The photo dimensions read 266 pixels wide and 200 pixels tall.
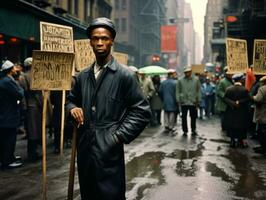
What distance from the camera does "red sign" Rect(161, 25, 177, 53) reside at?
61062 mm

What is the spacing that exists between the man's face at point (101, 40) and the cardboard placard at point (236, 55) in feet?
24.9

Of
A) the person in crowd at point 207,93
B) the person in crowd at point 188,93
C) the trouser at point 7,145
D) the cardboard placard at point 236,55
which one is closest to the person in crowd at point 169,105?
the person in crowd at point 188,93

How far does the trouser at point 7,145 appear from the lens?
8.19 metres

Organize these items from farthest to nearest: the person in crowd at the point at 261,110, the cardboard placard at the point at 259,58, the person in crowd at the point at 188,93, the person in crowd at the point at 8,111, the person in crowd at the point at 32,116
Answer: the person in crowd at the point at 188,93, the cardboard placard at the point at 259,58, the person in crowd at the point at 261,110, the person in crowd at the point at 32,116, the person in crowd at the point at 8,111

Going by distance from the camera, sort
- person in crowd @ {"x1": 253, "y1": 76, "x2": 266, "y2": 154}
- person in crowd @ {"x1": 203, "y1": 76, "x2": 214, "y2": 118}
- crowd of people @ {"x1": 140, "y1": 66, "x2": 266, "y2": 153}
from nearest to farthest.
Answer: person in crowd @ {"x1": 253, "y1": 76, "x2": 266, "y2": 154} < crowd of people @ {"x1": 140, "y1": 66, "x2": 266, "y2": 153} < person in crowd @ {"x1": 203, "y1": 76, "x2": 214, "y2": 118}

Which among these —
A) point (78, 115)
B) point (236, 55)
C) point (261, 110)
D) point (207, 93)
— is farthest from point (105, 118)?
point (207, 93)

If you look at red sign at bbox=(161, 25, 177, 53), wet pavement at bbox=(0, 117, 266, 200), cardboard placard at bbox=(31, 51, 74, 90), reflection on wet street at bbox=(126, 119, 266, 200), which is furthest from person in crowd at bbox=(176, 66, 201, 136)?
red sign at bbox=(161, 25, 177, 53)

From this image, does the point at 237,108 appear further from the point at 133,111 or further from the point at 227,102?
the point at 133,111

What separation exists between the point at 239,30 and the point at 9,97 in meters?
18.8

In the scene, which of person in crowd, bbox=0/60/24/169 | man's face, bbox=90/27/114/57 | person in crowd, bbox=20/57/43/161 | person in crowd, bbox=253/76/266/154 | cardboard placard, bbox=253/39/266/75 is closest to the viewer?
man's face, bbox=90/27/114/57

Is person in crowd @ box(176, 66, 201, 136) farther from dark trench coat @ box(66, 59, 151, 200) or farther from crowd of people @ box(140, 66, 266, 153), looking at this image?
dark trench coat @ box(66, 59, 151, 200)

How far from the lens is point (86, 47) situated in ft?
36.0

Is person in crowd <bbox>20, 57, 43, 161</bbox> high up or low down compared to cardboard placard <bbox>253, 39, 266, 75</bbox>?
down

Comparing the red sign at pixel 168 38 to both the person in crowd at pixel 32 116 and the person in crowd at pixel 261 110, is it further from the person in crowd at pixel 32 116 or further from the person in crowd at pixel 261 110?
the person in crowd at pixel 32 116
